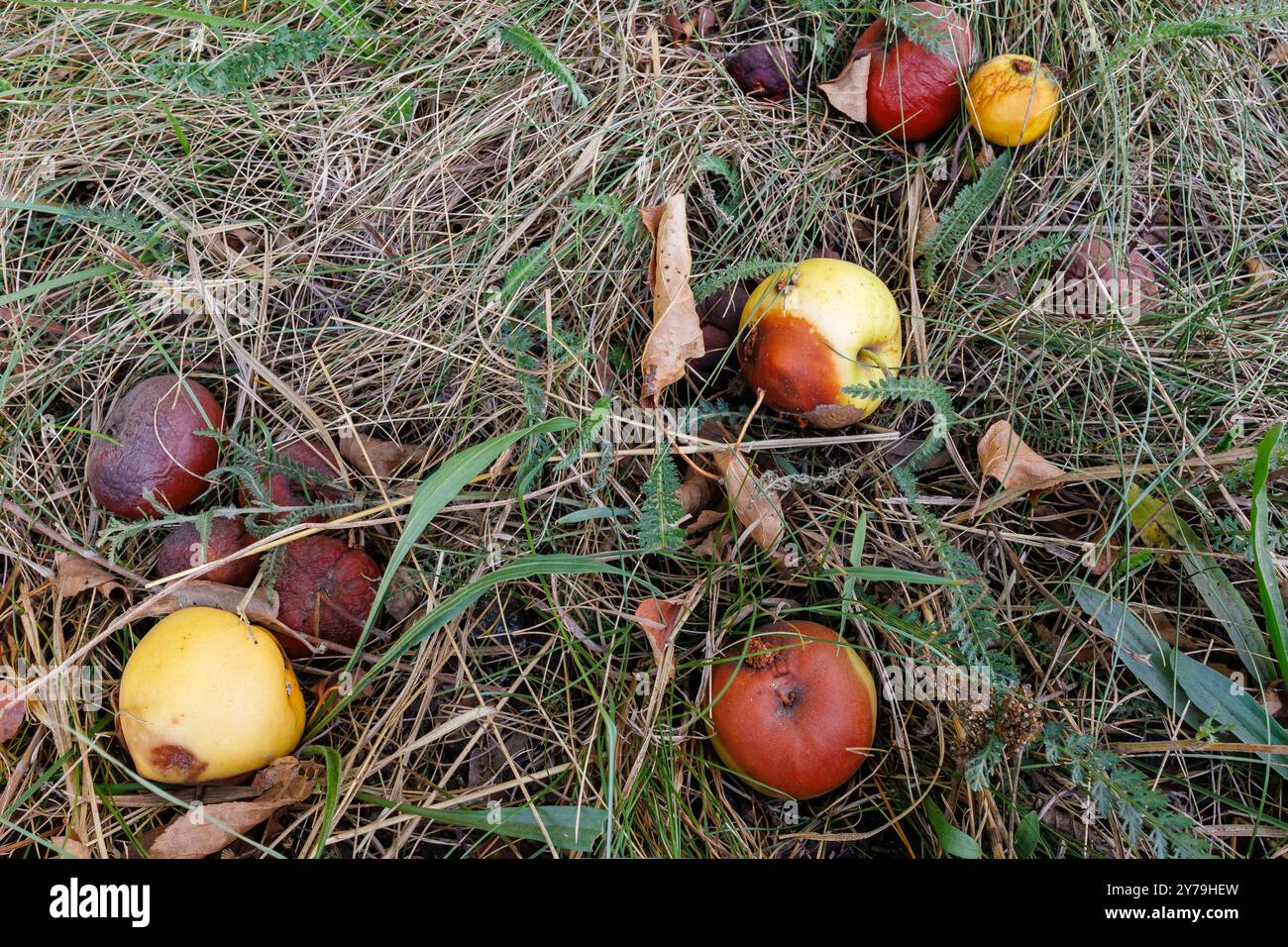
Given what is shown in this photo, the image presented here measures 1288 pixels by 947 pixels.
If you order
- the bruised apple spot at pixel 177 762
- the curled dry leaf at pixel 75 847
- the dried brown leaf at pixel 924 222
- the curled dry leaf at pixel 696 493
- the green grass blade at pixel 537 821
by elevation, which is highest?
the dried brown leaf at pixel 924 222

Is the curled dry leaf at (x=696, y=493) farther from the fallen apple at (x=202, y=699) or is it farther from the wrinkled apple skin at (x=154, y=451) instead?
the wrinkled apple skin at (x=154, y=451)

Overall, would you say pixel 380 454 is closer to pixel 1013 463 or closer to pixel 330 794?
pixel 330 794

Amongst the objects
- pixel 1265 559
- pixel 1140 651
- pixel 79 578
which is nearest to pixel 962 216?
pixel 1265 559

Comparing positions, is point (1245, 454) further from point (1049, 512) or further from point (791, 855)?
point (791, 855)

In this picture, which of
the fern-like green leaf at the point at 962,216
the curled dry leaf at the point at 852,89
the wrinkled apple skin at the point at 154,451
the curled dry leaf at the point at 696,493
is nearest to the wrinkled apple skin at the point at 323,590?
the wrinkled apple skin at the point at 154,451

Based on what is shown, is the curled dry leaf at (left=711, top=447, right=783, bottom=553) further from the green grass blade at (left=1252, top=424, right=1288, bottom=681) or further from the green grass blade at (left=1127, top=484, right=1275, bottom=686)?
the green grass blade at (left=1252, top=424, right=1288, bottom=681)

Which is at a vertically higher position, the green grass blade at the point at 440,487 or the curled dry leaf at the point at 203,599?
the green grass blade at the point at 440,487

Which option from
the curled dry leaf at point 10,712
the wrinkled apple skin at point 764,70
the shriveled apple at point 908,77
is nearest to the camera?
the curled dry leaf at point 10,712
